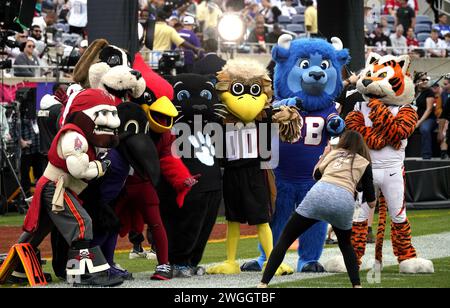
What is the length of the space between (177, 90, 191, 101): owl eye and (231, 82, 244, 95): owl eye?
45 centimetres

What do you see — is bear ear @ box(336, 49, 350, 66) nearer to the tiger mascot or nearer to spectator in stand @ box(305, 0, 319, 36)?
the tiger mascot

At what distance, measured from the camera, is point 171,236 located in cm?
1056

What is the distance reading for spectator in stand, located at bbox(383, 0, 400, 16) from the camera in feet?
89.3

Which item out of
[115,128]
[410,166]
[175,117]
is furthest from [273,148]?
[410,166]

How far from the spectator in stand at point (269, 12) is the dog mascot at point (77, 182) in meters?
16.5

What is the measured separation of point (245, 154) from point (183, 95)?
76 cm

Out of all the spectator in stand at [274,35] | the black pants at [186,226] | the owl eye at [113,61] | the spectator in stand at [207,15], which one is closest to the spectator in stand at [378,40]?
the spectator in stand at [274,35]

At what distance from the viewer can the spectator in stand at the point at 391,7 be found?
27214 mm

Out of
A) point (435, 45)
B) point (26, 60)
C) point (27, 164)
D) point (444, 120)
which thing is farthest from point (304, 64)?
point (435, 45)

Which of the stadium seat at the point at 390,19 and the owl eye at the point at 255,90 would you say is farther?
the stadium seat at the point at 390,19

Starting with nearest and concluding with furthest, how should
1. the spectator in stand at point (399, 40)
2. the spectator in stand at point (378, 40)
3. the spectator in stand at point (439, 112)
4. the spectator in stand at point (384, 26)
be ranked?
the spectator in stand at point (439, 112)
the spectator in stand at point (378, 40)
the spectator in stand at point (399, 40)
the spectator in stand at point (384, 26)

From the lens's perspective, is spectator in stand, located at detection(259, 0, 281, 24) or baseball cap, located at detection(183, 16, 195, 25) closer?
baseball cap, located at detection(183, 16, 195, 25)

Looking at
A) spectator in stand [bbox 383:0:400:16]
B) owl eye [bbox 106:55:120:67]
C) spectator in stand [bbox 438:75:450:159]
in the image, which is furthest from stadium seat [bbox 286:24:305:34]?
owl eye [bbox 106:55:120:67]

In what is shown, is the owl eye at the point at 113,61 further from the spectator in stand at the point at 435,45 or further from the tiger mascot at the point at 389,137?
the spectator in stand at the point at 435,45
